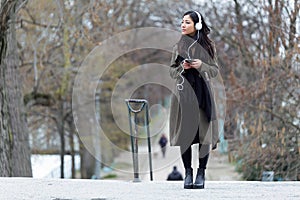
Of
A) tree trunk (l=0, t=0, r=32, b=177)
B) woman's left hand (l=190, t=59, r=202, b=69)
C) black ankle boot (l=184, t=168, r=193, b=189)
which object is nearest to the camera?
woman's left hand (l=190, t=59, r=202, b=69)

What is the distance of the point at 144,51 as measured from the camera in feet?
112

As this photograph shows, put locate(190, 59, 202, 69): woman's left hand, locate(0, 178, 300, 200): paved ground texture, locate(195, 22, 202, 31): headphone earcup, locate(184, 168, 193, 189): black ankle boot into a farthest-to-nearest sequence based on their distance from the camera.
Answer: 1. locate(184, 168, 193, 189): black ankle boot
2. locate(195, 22, 202, 31): headphone earcup
3. locate(190, 59, 202, 69): woman's left hand
4. locate(0, 178, 300, 200): paved ground texture

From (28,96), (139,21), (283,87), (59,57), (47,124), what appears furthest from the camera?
(139,21)

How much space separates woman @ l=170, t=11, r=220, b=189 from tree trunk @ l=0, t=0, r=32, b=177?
6.35 m

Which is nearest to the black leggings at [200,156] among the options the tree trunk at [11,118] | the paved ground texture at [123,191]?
the paved ground texture at [123,191]

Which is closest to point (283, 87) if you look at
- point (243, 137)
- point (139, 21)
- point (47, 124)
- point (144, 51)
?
point (243, 137)

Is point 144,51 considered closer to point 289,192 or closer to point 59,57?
point 59,57

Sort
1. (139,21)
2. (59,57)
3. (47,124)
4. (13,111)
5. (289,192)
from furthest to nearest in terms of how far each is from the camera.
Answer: (139,21), (47,124), (59,57), (13,111), (289,192)

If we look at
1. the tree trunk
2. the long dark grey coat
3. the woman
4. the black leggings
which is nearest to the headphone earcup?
the woman

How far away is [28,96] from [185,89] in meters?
13.8

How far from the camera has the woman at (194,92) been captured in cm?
710

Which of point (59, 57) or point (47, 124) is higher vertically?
point (59, 57)

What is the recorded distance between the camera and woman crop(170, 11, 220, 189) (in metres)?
7.10

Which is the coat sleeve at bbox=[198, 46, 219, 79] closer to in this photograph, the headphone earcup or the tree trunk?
the headphone earcup
